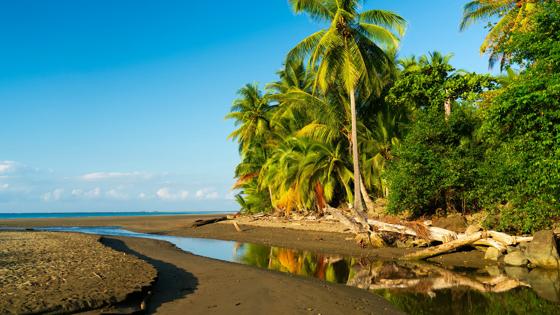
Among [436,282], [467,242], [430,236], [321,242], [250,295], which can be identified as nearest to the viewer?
[250,295]

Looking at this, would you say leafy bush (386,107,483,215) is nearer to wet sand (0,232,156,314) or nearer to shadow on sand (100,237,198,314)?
shadow on sand (100,237,198,314)

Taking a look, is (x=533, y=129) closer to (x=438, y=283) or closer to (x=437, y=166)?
(x=437, y=166)

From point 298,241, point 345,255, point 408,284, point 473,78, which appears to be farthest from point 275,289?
point 473,78

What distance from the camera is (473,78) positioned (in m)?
21.0

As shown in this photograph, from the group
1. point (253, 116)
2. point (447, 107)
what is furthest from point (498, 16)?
point (253, 116)

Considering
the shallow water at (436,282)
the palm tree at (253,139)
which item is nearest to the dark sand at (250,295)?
the shallow water at (436,282)

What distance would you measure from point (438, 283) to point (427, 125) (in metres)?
10.7

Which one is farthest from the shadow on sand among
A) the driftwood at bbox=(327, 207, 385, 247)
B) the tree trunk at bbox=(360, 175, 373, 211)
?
the tree trunk at bbox=(360, 175, 373, 211)

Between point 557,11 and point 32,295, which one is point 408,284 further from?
point 557,11

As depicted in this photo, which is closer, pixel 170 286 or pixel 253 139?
pixel 170 286

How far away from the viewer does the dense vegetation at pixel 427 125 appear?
13055 millimetres

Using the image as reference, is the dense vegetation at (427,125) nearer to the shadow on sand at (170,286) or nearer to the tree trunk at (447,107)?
the tree trunk at (447,107)

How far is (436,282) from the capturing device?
10453mm

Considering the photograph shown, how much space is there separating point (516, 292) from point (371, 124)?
1915 centimetres
